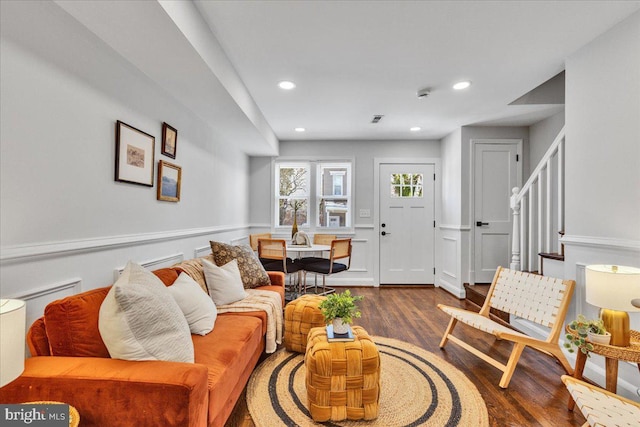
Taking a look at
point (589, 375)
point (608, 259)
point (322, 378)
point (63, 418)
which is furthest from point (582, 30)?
point (63, 418)

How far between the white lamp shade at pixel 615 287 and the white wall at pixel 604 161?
34 cm

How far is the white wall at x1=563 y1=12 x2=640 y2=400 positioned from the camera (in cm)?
190

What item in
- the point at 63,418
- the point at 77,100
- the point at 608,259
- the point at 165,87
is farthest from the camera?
the point at 165,87

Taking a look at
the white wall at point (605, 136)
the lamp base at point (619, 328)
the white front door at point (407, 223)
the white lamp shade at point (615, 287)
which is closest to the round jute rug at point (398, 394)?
the lamp base at point (619, 328)

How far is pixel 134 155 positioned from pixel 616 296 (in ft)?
10.2

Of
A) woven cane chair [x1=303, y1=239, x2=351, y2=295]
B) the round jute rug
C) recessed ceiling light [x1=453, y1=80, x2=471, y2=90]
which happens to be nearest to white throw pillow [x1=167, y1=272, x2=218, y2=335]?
the round jute rug

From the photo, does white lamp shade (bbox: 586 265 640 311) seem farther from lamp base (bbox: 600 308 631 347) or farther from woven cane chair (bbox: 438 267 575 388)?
woven cane chair (bbox: 438 267 575 388)

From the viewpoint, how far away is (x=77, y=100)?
166 centimetres

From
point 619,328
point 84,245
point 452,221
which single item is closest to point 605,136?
point 619,328

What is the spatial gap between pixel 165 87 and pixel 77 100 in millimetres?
879

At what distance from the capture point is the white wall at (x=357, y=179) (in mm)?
5102

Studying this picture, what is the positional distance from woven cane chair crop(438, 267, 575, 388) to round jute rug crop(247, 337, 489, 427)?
0.32 meters

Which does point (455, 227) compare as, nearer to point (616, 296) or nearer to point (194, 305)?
point (616, 296)

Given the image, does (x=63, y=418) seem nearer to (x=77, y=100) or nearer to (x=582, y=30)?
(x=77, y=100)
